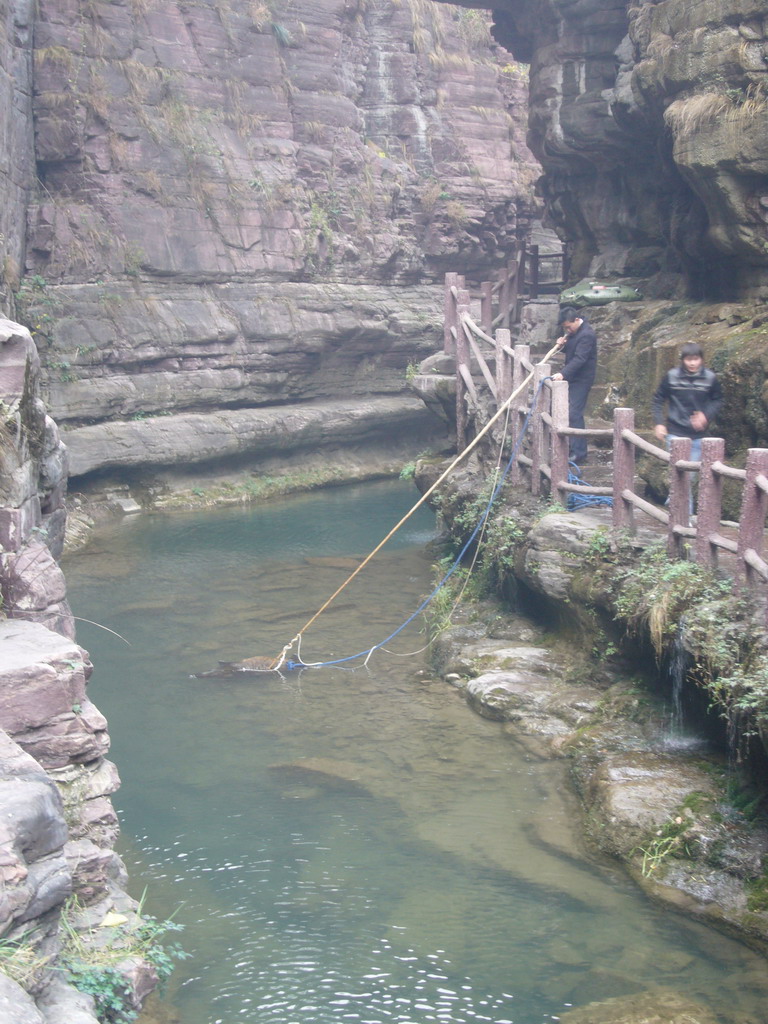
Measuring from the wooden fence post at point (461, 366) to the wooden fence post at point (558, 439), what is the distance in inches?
143

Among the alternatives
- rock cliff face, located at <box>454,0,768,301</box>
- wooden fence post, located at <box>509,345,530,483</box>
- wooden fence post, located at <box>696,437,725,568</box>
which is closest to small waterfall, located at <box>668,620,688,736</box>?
wooden fence post, located at <box>696,437,725,568</box>

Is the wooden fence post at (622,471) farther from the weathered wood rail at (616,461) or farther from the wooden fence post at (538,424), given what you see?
the wooden fence post at (538,424)

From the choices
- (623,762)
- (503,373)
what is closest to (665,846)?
(623,762)

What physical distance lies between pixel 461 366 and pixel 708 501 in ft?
21.8

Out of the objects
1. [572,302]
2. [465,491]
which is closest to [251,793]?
[465,491]

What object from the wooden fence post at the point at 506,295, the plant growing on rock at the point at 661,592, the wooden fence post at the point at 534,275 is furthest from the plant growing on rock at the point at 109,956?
the wooden fence post at the point at 534,275

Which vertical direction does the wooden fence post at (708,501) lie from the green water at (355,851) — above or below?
above

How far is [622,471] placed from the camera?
27.8 feet

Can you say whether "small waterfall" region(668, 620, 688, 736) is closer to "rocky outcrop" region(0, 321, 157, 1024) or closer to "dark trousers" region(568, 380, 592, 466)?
"dark trousers" region(568, 380, 592, 466)

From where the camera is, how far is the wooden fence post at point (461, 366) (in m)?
13.3

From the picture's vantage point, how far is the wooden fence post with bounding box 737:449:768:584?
630 centimetres

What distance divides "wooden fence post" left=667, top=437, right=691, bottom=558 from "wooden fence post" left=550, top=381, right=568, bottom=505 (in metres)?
2.12

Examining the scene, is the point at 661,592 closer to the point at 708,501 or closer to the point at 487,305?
the point at 708,501

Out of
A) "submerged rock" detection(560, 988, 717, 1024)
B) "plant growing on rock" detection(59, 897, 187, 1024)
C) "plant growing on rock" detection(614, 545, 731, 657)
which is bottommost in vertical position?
"submerged rock" detection(560, 988, 717, 1024)
